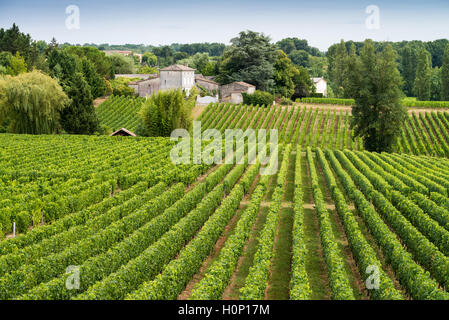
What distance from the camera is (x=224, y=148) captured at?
4100cm

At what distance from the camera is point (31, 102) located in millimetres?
47969

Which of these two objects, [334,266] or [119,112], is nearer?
[334,266]

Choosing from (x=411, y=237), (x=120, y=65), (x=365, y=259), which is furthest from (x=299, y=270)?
(x=120, y=65)

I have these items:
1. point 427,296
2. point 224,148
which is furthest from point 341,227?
point 224,148

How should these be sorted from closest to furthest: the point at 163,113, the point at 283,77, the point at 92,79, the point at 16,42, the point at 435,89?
the point at 163,113
the point at 92,79
the point at 283,77
the point at 435,89
the point at 16,42

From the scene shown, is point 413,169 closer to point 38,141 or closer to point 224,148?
point 224,148

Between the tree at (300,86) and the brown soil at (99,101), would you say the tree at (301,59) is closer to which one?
the tree at (300,86)

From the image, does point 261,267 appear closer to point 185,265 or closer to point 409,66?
point 185,265

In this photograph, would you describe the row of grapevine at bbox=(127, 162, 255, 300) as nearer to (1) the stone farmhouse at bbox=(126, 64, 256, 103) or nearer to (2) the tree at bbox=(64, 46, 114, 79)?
(1) the stone farmhouse at bbox=(126, 64, 256, 103)

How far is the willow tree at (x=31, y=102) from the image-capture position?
47.2 m

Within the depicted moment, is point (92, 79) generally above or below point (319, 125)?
above

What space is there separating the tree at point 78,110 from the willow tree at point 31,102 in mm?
1910

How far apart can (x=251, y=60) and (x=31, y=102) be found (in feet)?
157

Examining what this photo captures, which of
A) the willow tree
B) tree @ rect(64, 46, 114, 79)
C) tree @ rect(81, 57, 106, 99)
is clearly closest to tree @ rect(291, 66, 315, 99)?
tree @ rect(81, 57, 106, 99)
